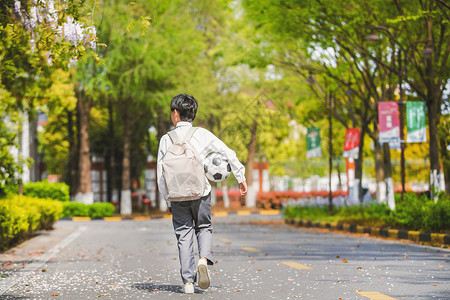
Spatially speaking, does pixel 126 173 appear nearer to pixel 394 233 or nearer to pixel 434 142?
pixel 434 142

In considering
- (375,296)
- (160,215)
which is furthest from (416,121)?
(160,215)

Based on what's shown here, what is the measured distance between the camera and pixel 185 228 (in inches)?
289

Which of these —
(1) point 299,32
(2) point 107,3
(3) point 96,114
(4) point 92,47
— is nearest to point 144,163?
(3) point 96,114

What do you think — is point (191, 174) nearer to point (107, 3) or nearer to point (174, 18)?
point (107, 3)

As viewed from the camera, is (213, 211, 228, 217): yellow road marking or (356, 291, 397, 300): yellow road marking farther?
(213, 211, 228, 217): yellow road marking

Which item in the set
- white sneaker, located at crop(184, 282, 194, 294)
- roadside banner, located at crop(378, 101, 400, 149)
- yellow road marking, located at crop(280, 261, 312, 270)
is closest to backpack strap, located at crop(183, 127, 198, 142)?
white sneaker, located at crop(184, 282, 194, 294)

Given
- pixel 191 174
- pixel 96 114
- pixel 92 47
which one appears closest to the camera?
pixel 191 174

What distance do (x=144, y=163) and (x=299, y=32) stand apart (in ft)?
79.8

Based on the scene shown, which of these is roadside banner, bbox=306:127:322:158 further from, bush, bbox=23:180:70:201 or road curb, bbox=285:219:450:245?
bush, bbox=23:180:70:201

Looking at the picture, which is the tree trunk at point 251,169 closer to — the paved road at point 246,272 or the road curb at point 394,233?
the road curb at point 394,233

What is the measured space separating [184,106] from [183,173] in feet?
2.43

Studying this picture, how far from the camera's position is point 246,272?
9391 mm

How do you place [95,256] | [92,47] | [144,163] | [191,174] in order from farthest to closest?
[144,163], [95,256], [92,47], [191,174]

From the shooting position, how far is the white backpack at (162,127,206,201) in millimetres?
6996
